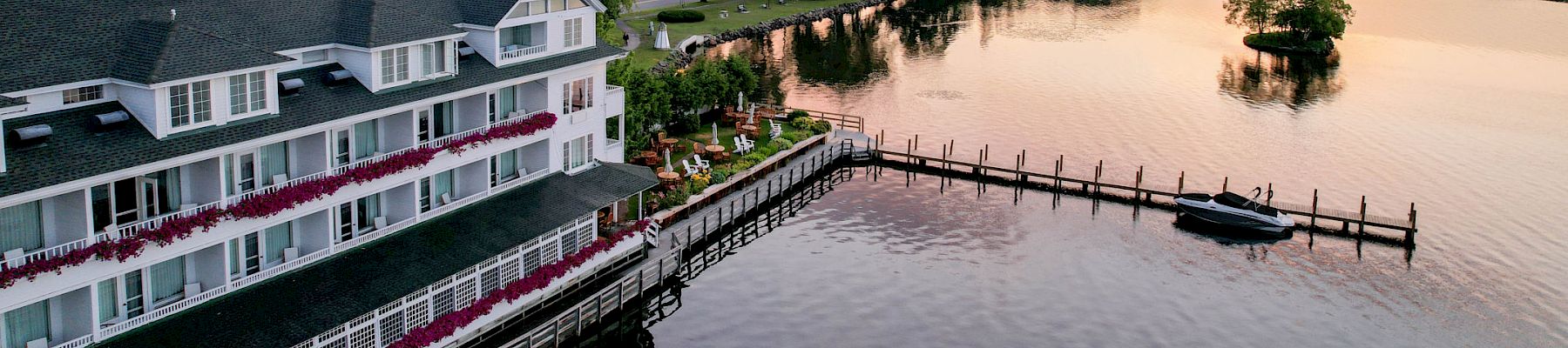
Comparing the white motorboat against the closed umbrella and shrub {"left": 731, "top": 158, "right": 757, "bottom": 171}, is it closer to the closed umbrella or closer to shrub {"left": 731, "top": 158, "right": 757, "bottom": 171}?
shrub {"left": 731, "top": 158, "right": 757, "bottom": 171}

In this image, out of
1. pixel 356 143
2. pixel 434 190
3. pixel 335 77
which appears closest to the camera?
pixel 335 77

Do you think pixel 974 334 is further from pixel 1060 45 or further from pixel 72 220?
Answer: pixel 1060 45

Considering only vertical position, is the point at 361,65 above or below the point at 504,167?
above

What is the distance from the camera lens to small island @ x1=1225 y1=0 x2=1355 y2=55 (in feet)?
452

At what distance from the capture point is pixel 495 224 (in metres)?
54.4

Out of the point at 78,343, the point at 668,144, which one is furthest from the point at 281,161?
the point at 668,144

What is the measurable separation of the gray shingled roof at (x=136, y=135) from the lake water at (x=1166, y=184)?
1704 cm

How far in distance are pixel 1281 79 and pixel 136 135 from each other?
345ft

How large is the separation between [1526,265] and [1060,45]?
238ft

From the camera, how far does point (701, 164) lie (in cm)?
7669

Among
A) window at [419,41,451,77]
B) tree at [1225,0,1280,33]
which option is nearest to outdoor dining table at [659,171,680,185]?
window at [419,41,451,77]

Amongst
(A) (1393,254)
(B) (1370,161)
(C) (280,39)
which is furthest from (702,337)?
(B) (1370,161)

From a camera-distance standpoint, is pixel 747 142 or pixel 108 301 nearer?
pixel 108 301

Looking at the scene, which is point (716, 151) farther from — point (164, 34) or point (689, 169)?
point (164, 34)
